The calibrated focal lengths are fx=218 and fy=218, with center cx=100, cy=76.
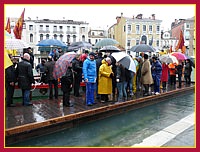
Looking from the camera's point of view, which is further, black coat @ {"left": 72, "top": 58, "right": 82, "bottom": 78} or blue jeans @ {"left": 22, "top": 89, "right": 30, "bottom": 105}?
black coat @ {"left": 72, "top": 58, "right": 82, "bottom": 78}

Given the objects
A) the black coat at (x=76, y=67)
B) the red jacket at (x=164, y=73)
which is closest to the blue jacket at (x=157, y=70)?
the red jacket at (x=164, y=73)

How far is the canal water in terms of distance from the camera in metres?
5.77

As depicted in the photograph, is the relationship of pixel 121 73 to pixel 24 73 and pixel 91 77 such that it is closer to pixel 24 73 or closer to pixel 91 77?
pixel 91 77

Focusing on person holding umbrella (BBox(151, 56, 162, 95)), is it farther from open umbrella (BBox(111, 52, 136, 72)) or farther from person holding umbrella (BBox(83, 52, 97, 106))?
person holding umbrella (BBox(83, 52, 97, 106))

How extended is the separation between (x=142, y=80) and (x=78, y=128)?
4.63 m

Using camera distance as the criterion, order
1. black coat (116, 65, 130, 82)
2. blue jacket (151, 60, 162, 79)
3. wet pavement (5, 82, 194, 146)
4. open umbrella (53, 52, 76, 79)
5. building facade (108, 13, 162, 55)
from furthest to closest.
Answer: building facade (108, 13, 162, 55)
blue jacket (151, 60, 162, 79)
black coat (116, 65, 130, 82)
open umbrella (53, 52, 76, 79)
wet pavement (5, 82, 194, 146)

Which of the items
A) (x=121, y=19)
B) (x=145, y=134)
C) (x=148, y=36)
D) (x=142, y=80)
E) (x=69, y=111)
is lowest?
(x=145, y=134)

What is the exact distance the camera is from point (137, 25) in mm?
52875

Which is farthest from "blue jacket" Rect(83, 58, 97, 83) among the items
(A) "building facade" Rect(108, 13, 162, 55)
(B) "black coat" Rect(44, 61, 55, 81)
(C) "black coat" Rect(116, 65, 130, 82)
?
(A) "building facade" Rect(108, 13, 162, 55)

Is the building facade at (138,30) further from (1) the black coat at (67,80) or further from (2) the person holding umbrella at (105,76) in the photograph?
(1) the black coat at (67,80)

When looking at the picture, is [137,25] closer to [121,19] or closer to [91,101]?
[121,19]

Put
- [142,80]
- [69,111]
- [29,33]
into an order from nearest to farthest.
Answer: [69,111]
[142,80]
[29,33]

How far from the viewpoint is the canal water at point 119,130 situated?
577 cm

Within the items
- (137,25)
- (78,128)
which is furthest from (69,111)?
(137,25)
